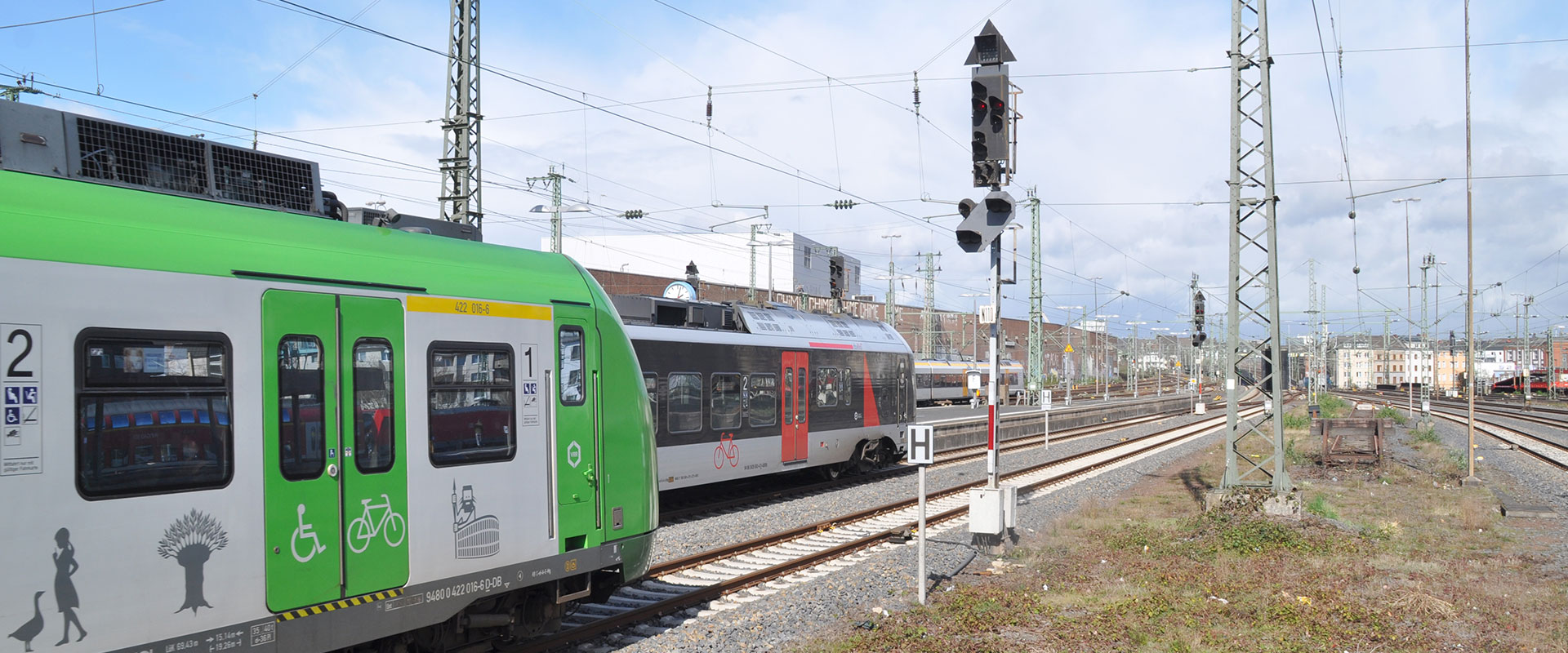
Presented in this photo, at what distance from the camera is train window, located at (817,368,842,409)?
1894 cm

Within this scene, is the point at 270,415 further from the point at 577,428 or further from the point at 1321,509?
the point at 1321,509

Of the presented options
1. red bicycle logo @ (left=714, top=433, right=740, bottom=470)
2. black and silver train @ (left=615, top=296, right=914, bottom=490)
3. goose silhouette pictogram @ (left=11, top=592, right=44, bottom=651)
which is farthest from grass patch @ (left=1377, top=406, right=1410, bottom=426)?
goose silhouette pictogram @ (left=11, top=592, right=44, bottom=651)

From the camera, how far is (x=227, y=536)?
5.77 meters

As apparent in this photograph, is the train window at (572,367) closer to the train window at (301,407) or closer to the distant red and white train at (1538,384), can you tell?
the train window at (301,407)

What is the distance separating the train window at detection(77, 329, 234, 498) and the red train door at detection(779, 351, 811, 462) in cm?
1239

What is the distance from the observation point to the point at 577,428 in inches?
321

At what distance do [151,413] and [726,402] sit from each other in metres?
11.1

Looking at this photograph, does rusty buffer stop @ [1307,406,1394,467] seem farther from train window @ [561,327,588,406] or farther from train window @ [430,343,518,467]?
train window @ [430,343,518,467]

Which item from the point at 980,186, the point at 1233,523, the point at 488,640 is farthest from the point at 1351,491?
the point at 488,640

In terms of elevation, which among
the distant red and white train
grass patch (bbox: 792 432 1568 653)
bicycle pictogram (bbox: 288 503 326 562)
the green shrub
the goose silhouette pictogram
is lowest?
the distant red and white train

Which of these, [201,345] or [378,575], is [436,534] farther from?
[201,345]

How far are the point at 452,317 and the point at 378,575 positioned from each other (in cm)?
183

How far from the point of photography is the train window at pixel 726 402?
16125mm

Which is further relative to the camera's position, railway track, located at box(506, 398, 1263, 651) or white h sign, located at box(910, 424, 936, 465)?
white h sign, located at box(910, 424, 936, 465)
